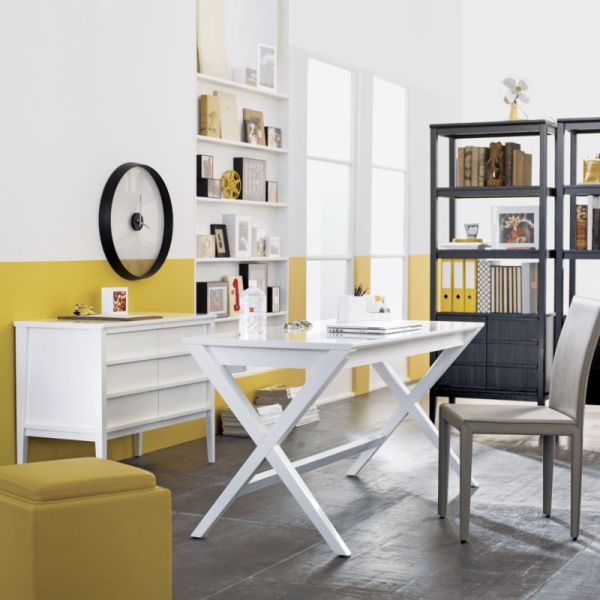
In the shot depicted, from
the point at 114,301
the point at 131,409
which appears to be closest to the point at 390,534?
the point at 131,409

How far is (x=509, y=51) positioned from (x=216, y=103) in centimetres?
461

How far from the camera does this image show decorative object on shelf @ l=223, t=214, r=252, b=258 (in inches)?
283

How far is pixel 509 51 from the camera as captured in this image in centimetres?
1066

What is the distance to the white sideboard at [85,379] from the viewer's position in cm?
527

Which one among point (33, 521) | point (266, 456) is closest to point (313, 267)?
point (266, 456)

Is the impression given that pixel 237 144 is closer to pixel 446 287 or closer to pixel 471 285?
pixel 446 287

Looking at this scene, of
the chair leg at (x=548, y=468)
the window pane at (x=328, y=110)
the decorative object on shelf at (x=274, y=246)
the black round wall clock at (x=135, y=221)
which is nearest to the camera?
the chair leg at (x=548, y=468)

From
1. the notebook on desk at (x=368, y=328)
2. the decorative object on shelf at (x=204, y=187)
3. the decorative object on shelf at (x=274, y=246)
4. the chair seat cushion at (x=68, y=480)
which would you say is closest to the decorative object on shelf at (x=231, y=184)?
the decorative object on shelf at (x=204, y=187)

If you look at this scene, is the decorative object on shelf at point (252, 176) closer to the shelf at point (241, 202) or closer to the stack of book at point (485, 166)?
the shelf at point (241, 202)

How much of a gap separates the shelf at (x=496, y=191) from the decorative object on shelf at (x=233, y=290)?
1.45 metres

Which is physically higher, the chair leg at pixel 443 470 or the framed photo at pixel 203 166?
the framed photo at pixel 203 166

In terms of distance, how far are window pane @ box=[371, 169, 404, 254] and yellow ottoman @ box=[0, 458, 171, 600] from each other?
6.22 metres

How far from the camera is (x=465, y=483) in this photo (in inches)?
175

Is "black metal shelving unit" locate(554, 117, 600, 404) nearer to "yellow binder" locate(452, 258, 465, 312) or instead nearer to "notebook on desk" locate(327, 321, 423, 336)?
"yellow binder" locate(452, 258, 465, 312)
